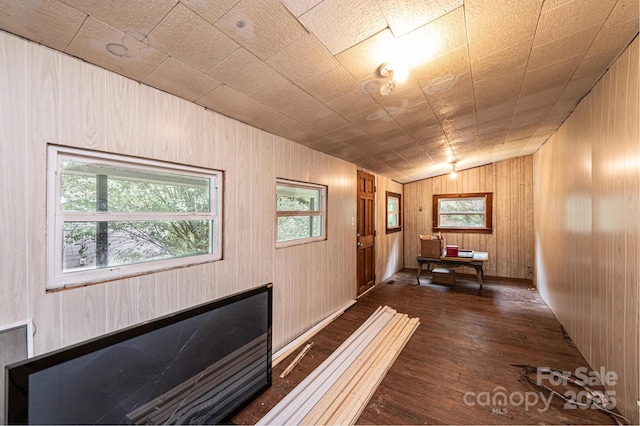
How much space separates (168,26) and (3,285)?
1.39 m

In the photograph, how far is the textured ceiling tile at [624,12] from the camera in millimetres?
1283

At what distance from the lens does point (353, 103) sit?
204 cm

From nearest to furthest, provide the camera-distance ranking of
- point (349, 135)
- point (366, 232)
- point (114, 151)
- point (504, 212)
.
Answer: point (114, 151)
point (349, 135)
point (366, 232)
point (504, 212)

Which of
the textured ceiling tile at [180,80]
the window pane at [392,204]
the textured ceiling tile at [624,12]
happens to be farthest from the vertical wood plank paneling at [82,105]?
the window pane at [392,204]

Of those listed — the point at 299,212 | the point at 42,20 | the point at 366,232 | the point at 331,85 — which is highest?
the point at 331,85

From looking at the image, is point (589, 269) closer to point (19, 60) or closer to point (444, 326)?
point (444, 326)

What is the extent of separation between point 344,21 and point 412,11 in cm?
33

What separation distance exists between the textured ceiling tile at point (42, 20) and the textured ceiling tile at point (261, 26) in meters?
0.60

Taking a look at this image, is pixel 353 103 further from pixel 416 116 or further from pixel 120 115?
pixel 120 115

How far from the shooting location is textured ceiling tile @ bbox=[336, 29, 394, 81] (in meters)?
1.35

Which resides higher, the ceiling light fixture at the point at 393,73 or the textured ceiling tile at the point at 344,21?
the textured ceiling tile at the point at 344,21

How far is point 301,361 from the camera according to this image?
2.41 metres

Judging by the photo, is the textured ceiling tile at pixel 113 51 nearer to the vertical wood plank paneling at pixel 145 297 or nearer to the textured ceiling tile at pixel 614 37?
the vertical wood plank paneling at pixel 145 297

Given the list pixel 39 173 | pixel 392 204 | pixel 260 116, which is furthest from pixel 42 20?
pixel 392 204
